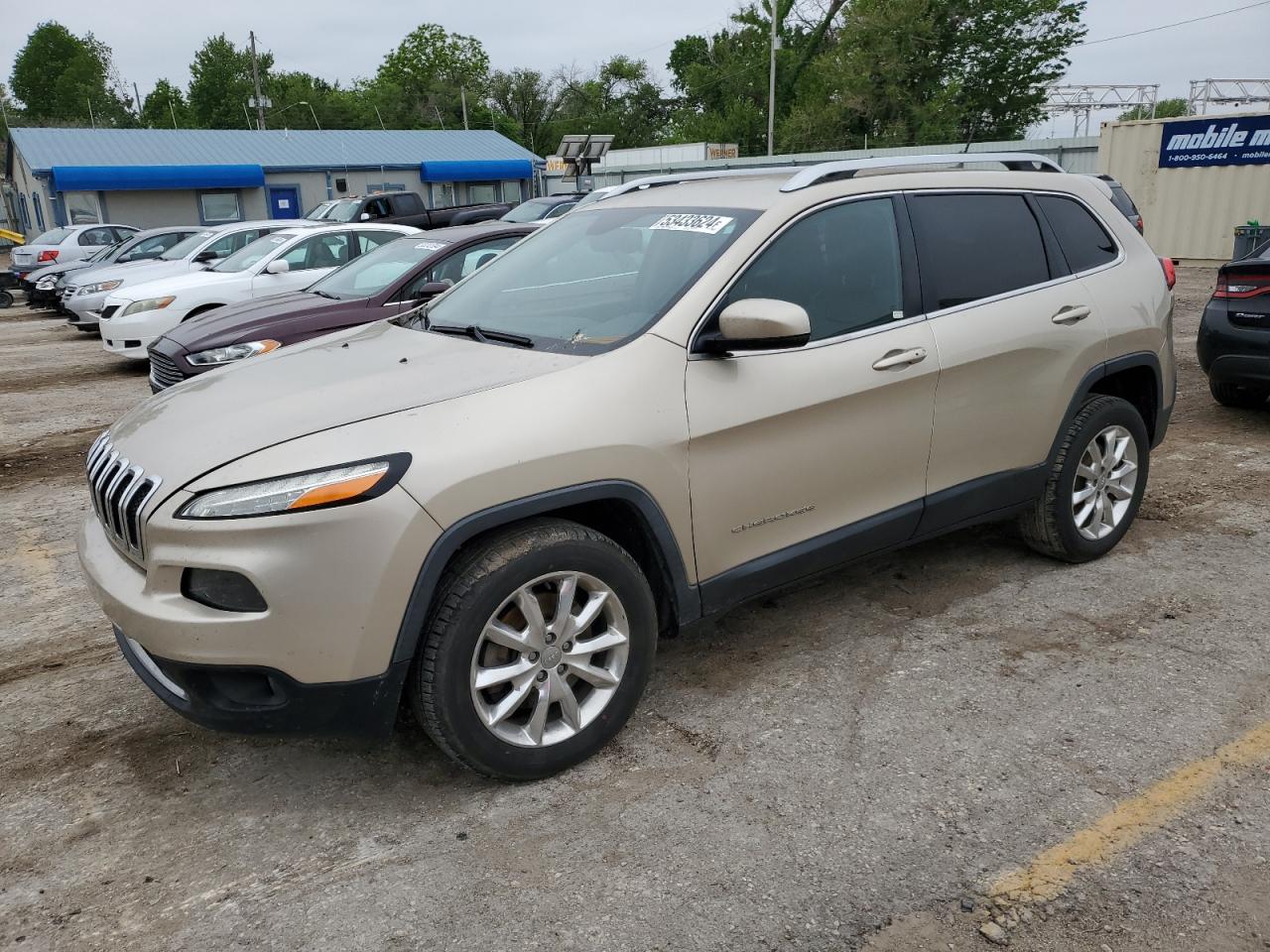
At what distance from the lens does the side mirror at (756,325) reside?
10.2 ft

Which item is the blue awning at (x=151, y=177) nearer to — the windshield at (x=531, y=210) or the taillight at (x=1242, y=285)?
the windshield at (x=531, y=210)

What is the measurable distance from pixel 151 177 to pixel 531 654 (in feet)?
125

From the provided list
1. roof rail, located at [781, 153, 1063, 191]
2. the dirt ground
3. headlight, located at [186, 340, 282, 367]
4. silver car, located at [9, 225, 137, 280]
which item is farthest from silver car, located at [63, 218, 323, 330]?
roof rail, located at [781, 153, 1063, 191]

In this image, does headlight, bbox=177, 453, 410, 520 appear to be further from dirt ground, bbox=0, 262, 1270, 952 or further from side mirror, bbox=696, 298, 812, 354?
side mirror, bbox=696, 298, 812, 354

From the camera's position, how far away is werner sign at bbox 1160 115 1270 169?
59.8 feet

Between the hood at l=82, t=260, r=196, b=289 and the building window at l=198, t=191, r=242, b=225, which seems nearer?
the hood at l=82, t=260, r=196, b=289

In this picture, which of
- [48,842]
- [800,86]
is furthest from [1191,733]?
[800,86]

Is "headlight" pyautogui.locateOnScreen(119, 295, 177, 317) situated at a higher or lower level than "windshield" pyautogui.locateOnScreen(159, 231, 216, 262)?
lower

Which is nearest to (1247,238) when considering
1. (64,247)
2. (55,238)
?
(64,247)

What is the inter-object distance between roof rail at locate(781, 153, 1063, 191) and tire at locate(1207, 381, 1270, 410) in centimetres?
413

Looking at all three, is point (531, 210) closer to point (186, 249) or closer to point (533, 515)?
point (186, 249)

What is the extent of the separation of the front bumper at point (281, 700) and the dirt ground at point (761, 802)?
0.38 meters

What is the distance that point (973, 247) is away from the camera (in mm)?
4031

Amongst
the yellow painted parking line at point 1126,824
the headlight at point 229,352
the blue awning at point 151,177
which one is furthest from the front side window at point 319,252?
the blue awning at point 151,177
